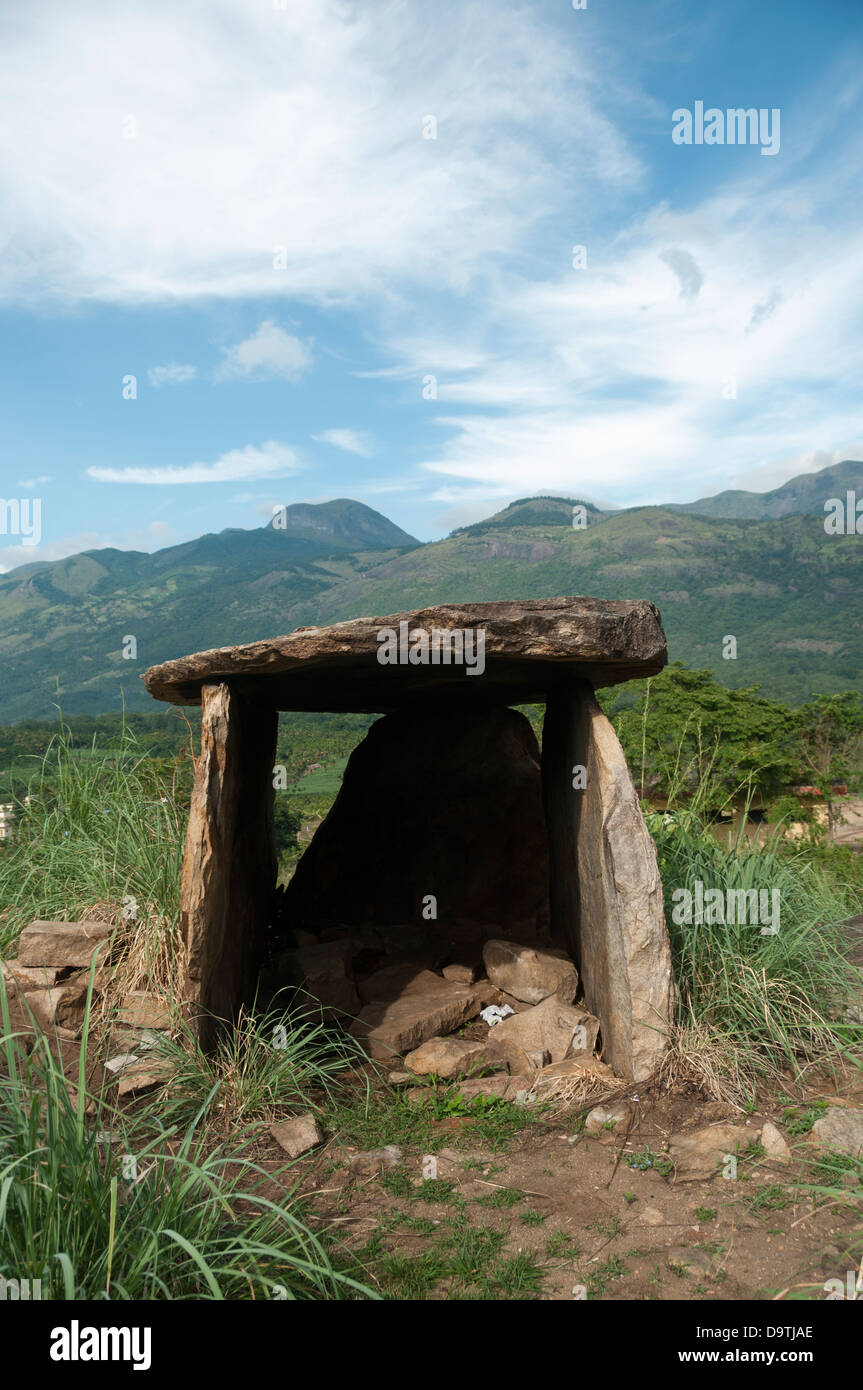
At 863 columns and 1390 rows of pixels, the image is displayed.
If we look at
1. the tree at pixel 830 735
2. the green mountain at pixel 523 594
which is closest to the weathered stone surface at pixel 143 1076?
the tree at pixel 830 735

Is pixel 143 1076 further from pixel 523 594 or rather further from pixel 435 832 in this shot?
pixel 523 594

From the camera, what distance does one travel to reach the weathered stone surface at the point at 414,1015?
5.50 m

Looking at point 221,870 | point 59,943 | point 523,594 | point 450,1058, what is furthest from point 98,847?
A: point 523,594

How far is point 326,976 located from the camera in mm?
6016

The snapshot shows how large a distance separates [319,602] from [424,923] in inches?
4208

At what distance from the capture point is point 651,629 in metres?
5.23

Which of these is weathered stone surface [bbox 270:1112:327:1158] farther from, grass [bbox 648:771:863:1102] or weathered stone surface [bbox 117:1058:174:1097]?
grass [bbox 648:771:863:1102]

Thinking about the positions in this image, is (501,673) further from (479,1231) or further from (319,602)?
(319,602)

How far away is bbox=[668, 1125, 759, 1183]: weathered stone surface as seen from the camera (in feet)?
13.2

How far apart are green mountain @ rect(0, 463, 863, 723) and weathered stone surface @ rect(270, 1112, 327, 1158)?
4395 centimetres

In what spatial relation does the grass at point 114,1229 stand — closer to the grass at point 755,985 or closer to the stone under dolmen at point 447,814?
the stone under dolmen at point 447,814

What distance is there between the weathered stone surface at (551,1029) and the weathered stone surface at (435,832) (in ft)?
5.52
